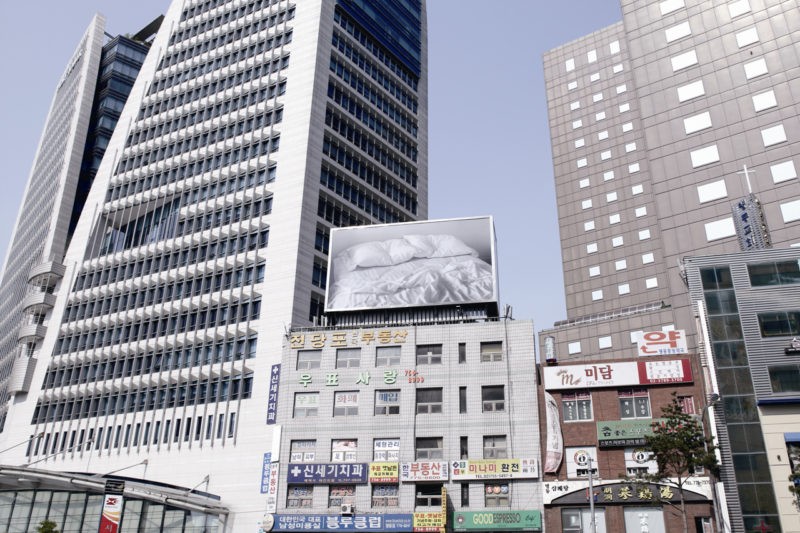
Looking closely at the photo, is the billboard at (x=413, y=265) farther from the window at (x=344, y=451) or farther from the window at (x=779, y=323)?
the window at (x=779, y=323)

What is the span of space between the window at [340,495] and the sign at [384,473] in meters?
2.07

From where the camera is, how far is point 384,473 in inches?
2343

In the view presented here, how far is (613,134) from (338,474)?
79652mm

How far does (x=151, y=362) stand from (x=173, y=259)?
47.0 feet

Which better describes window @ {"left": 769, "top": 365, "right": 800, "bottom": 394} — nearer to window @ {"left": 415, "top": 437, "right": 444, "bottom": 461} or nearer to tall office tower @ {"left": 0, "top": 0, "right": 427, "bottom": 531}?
window @ {"left": 415, "top": 437, "right": 444, "bottom": 461}

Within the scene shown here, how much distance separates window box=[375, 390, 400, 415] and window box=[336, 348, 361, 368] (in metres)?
3.49

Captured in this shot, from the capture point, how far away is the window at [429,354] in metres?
63.6

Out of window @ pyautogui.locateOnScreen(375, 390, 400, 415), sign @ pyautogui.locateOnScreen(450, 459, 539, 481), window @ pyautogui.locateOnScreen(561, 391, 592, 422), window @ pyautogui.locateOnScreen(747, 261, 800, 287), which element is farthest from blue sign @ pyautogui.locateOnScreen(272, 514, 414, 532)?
window @ pyautogui.locateOnScreen(747, 261, 800, 287)

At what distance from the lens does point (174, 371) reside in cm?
8612

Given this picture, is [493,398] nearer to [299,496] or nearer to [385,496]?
[385,496]

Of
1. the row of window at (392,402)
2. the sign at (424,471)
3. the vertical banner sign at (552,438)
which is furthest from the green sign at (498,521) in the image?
the row of window at (392,402)

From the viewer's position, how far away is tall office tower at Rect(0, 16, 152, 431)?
348 ft

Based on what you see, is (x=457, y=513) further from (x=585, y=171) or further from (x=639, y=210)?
(x=585, y=171)

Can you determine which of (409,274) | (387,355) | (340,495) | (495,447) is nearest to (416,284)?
(409,274)
